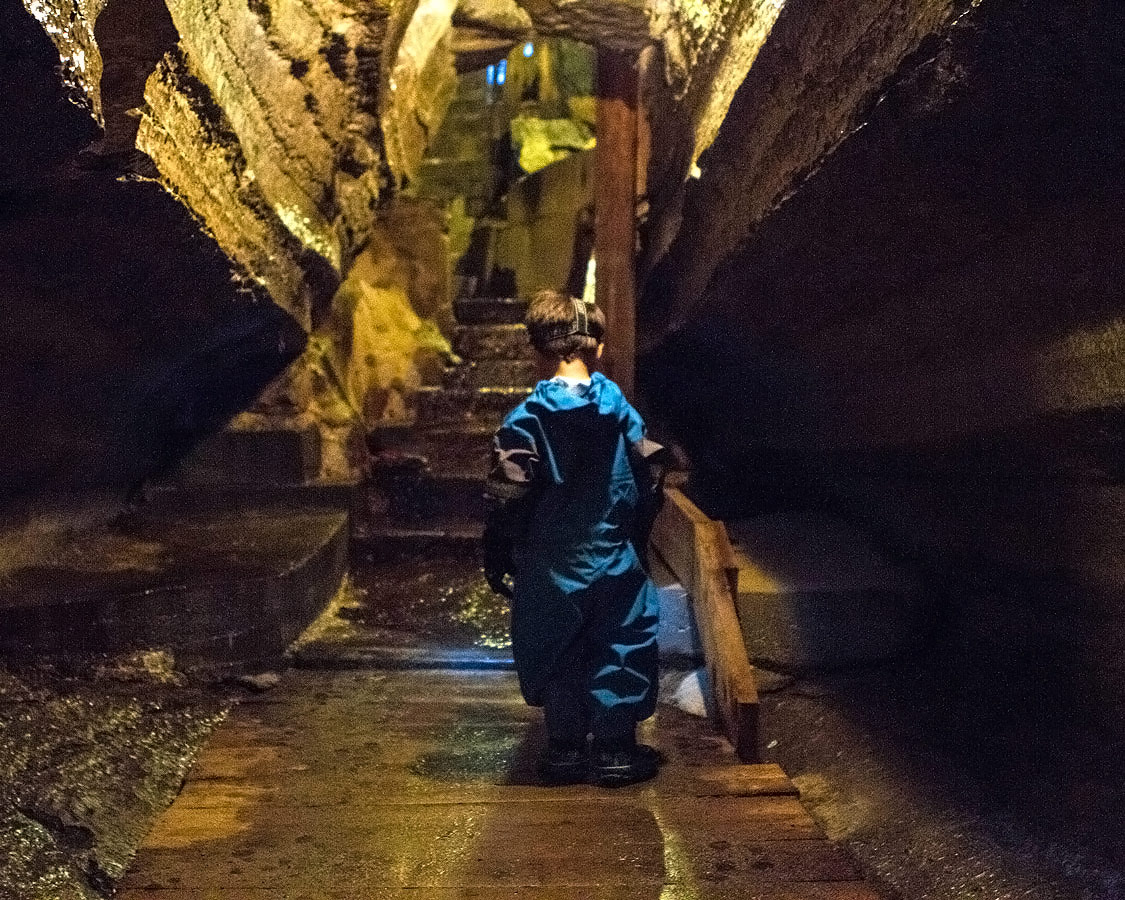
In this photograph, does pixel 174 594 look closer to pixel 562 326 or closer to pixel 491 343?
pixel 562 326

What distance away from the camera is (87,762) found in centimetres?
260

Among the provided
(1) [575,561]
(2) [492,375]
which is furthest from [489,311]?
(1) [575,561]

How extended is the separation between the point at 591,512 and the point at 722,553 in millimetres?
774

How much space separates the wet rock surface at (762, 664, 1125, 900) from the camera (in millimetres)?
2123

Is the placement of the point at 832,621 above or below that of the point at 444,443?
below

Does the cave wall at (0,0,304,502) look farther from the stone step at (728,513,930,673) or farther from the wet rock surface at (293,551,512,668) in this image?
the stone step at (728,513,930,673)

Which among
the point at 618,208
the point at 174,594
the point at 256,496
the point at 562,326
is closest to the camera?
the point at 562,326

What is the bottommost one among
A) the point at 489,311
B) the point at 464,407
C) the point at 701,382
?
the point at 464,407

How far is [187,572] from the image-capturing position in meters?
3.60

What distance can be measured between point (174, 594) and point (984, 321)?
9.87 ft

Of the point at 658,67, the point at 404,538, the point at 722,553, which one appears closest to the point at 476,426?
the point at 404,538

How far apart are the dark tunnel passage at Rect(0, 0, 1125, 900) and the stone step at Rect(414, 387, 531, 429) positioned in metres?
1.17

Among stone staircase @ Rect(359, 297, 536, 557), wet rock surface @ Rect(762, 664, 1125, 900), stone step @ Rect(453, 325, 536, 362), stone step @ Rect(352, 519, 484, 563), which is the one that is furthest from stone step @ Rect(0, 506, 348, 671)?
stone step @ Rect(453, 325, 536, 362)

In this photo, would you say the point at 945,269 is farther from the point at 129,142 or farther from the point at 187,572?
the point at 187,572
